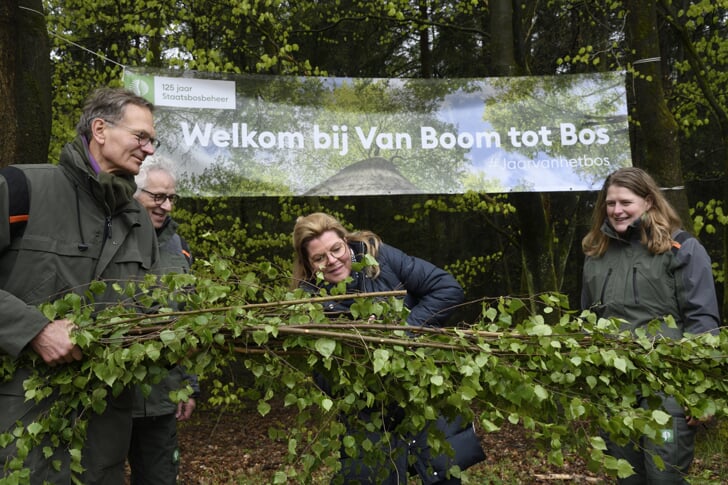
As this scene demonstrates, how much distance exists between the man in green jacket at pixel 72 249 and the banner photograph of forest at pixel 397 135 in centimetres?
216

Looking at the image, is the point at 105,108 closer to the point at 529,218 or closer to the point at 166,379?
the point at 166,379

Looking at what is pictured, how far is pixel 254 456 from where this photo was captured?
6.57 metres

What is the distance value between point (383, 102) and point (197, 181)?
1.58 metres

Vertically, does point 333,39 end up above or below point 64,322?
above

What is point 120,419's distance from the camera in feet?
7.61

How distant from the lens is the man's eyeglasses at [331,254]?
301 cm

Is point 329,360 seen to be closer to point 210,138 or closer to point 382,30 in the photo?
point 210,138

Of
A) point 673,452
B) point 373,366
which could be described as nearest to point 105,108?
point 373,366

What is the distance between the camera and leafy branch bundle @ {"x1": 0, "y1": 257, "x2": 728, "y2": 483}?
6.44 ft

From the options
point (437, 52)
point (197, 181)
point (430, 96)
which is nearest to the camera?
point (197, 181)

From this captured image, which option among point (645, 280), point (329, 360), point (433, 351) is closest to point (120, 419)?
point (329, 360)

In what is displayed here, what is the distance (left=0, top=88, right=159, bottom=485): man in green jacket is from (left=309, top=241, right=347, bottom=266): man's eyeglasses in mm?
771

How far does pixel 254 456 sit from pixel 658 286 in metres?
4.88

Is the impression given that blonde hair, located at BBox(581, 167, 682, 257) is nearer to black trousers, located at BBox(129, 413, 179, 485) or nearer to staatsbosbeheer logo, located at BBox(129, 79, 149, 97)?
black trousers, located at BBox(129, 413, 179, 485)
